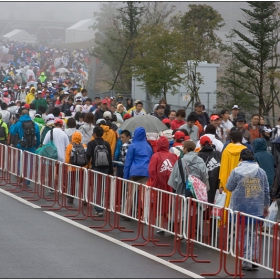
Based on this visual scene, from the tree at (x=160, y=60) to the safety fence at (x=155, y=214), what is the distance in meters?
14.3

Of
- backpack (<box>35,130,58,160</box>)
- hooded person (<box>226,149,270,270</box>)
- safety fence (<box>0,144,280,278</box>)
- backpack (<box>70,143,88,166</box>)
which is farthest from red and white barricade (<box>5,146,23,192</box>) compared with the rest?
hooded person (<box>226,149,270,270</box>)

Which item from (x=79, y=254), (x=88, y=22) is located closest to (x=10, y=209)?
(x=79, y=254)

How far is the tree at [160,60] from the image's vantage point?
3272 centimetres

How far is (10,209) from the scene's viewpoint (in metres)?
15.7

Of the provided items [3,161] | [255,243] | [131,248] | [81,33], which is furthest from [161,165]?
[81,33]

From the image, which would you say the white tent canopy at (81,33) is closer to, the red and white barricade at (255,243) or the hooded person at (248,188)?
the hooded person at (248,188)

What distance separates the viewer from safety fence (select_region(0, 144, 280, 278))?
400 inches

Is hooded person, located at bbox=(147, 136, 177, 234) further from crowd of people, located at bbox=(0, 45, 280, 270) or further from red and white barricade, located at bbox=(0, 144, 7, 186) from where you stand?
red and white barricade, located at bbox=(0, 144, 7, 186)

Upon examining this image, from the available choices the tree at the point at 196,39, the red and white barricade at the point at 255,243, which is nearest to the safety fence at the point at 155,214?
the red and white barricade at the point at 255,243

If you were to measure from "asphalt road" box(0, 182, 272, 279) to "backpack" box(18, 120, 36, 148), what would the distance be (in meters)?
4.32

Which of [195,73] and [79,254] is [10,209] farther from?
[195,73]

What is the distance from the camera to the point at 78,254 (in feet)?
38.5

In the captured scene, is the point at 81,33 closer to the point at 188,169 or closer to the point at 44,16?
the point at 44,16

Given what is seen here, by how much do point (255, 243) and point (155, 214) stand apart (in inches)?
106
